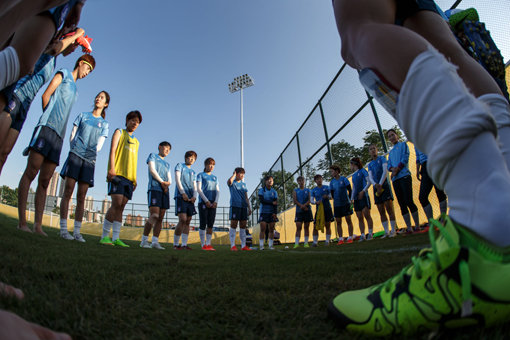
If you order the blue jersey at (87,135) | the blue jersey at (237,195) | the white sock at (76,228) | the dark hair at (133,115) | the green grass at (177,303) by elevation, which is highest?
the dark hair at (133,115)

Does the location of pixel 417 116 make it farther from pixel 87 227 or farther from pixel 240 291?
pixel 87 227

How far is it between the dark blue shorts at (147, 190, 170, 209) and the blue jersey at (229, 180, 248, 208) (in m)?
2.24

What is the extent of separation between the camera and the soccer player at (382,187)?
6.05 m

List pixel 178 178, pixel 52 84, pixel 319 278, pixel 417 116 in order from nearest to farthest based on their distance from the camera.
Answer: pixel 417 116 → pixel 319 278 → pixel 52 84 → pixel 178 178

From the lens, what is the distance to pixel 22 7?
788mm

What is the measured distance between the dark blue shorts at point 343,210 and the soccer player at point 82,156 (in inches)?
249

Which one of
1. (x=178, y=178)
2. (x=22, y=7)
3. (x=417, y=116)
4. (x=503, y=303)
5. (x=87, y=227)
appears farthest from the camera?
(x=87, y=227)

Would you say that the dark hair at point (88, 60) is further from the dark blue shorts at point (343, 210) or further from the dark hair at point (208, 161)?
the dark blue shorts at point (343, 210)

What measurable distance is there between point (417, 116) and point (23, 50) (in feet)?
4.38

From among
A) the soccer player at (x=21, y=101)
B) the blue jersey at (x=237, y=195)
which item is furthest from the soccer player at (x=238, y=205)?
the soccer player at (x=21, y=101)

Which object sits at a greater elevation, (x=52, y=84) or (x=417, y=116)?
(x=52, y=84)

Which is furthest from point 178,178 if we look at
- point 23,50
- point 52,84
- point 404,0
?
point 404,0

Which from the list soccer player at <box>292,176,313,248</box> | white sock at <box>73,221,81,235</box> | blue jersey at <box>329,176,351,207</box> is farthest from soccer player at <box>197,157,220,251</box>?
blue jersey at <box>329,176,351,207</box>

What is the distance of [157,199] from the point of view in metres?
5.50
